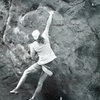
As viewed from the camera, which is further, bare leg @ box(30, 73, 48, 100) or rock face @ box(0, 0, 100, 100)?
rock face @ box(0, 0, 100, 100)

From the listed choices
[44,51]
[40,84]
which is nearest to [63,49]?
[44,51]

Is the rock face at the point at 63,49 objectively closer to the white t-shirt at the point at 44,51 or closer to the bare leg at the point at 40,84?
the bare leg at the point at 40,84

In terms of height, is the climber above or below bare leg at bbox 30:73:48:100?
above

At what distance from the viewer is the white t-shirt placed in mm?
8469

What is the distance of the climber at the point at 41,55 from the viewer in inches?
332

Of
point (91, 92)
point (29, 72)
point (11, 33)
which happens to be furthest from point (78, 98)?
point (11, 33)

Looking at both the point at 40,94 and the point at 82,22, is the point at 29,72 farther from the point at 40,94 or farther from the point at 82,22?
the point at 82,22

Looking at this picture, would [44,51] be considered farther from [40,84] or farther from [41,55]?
[40,84]

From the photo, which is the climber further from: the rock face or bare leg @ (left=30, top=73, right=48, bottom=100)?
the rock face

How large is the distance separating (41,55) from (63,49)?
0.80 metres

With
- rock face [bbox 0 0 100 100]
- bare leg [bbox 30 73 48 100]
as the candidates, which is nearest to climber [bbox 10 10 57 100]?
bare leg [bbox 30 73 48 100]

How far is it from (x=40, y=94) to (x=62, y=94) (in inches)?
25.3

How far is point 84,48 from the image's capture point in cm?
902

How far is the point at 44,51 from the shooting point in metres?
8.51
